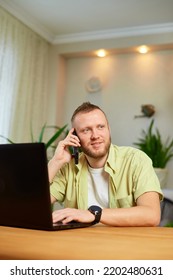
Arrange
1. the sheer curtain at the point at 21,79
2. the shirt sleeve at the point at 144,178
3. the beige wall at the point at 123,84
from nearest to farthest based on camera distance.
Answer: the shirt sleeve at the point at 144,178 < the sheer curtain at the point at 21,79 < the beige wall at the point at 123,84

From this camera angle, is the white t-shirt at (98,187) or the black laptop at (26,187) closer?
the black laptop at (26,187)

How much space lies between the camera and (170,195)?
273 centimetres

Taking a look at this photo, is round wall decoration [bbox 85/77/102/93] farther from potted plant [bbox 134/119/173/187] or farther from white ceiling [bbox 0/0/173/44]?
potted plant [bbox 134/119/173/187]

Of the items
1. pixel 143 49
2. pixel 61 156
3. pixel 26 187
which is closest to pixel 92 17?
pixel 143 49

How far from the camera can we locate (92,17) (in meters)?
3.83

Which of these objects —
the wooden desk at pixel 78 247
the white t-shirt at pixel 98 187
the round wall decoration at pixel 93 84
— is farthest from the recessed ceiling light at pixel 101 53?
the wooden desk at pixel 78 247

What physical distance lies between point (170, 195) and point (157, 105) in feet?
5.61

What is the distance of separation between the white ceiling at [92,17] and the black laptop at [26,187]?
3024 millimetres

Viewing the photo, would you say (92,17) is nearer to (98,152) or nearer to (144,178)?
(98,152)

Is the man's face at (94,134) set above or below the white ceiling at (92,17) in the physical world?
below

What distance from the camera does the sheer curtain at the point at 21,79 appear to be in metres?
3.71

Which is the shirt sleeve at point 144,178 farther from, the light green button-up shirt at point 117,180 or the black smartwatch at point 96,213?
the black smartwatch at point 96,213
